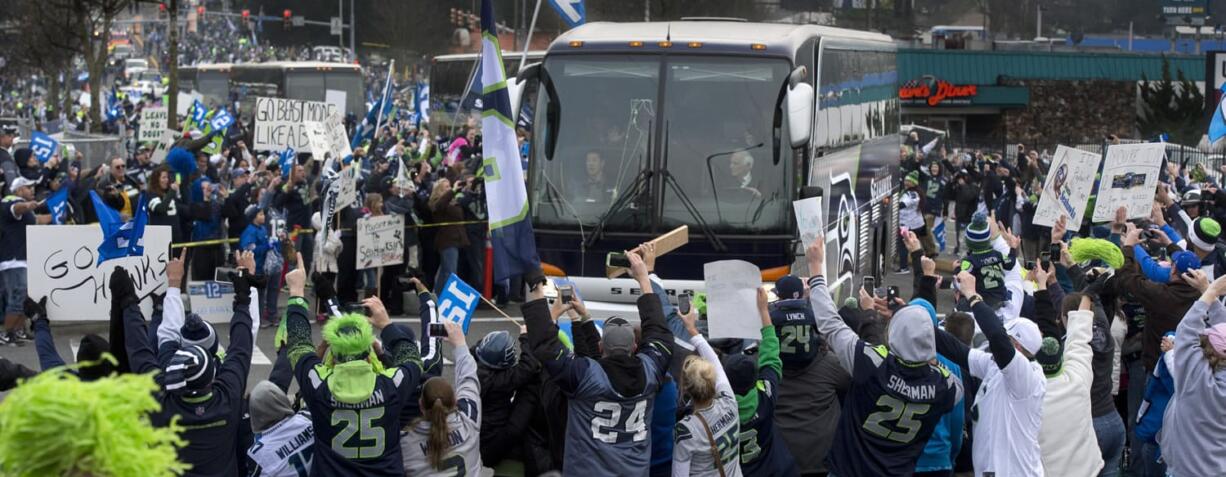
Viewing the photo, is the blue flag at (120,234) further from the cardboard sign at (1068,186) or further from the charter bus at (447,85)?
the charter bus at (447,85)

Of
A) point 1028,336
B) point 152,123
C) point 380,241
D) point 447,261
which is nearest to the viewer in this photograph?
point 1028,336

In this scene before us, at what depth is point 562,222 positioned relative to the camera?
42.5 feet

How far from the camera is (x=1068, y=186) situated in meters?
14.1

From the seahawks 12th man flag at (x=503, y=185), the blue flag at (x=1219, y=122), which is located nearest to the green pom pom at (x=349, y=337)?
the seahawks 12th man flag at (x=503, y=185)

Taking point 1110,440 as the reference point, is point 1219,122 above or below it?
above

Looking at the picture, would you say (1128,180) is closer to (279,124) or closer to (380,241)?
(380,241)

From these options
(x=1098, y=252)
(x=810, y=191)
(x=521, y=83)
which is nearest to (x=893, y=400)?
(x=1098, y=252)

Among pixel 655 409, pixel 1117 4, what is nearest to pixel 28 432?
pixel 655 409

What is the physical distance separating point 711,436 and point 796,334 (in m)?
1.06

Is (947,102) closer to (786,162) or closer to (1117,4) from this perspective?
(1117,4)

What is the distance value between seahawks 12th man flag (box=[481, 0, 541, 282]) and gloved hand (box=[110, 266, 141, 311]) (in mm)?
3225

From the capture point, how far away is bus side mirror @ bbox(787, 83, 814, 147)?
12484mm

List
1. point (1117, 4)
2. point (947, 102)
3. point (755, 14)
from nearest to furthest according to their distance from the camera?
point (755, 14)
point (947, 102)
point (1117, 4)

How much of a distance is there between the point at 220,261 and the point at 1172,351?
1164cm
